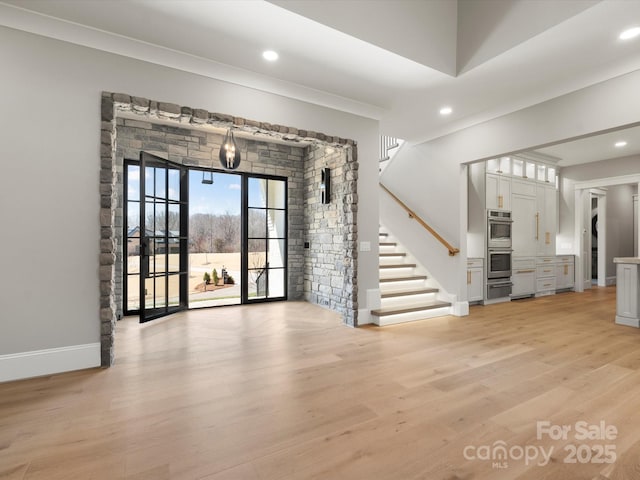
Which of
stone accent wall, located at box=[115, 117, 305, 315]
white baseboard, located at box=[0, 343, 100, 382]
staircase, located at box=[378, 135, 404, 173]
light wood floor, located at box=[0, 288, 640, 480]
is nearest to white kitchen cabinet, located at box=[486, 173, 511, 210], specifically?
staircase, located at box=[378, 135, 404, 173]

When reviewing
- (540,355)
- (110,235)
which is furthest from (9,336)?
(540,355)

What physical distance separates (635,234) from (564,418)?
32.0 feet

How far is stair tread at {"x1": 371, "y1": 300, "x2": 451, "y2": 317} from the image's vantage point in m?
4.22

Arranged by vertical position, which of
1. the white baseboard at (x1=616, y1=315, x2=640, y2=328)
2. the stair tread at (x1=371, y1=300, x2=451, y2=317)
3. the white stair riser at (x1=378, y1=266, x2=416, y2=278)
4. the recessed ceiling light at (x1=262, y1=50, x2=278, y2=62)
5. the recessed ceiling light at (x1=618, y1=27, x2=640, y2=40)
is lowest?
the white baseboard at (x1=616, y1=315, x2=640, y2=328)

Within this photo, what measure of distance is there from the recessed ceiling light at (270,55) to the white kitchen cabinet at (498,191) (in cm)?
442

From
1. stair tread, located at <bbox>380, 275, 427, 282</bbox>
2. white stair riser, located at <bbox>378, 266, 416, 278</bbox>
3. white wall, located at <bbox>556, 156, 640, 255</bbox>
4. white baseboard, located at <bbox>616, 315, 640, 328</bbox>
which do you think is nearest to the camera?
white baseboard, located at <bbox>616, 315, 640, 328</bbox>

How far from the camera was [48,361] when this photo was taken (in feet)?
8.56

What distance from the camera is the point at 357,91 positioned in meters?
3.80

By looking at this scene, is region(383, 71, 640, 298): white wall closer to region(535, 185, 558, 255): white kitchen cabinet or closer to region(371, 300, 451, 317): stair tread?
region(371, 300, 451, 317): stair tread

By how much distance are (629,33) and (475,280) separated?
3690 millimetres

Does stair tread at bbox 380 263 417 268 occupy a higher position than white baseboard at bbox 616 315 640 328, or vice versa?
stair tread at bbox 380 263 417 268

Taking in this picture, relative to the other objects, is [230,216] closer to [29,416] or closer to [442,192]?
[442,192]

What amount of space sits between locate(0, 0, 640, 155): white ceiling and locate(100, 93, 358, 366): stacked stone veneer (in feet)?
1.55

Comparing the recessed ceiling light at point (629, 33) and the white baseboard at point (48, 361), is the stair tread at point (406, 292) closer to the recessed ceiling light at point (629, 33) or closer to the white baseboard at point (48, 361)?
the white baseboard at point (48, 361)
